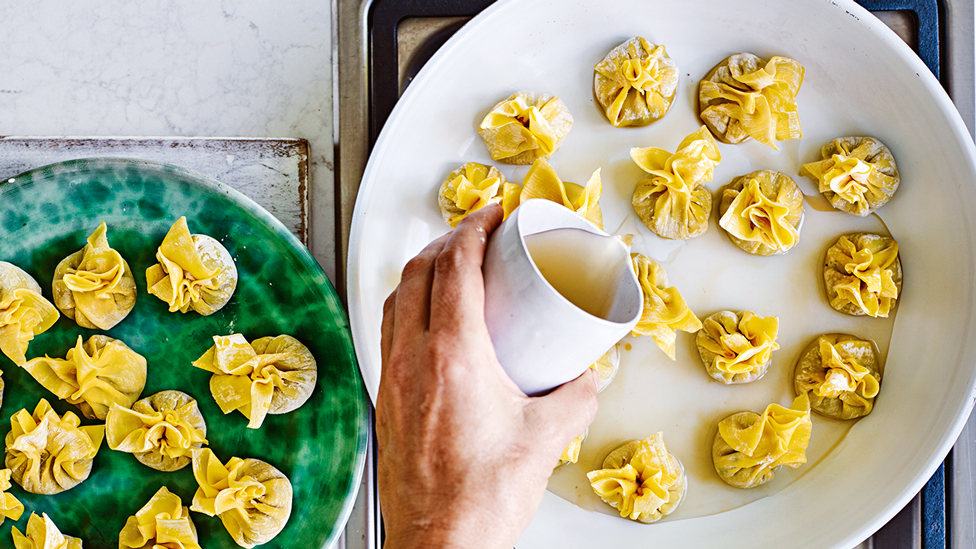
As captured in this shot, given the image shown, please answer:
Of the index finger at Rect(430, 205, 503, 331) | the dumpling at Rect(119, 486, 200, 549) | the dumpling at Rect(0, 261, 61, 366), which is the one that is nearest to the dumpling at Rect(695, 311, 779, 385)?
the index finger at Rect(430, 205, 503, 331)

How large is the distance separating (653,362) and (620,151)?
0.25 metres

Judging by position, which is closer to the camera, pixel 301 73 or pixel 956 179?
pixel 956 179

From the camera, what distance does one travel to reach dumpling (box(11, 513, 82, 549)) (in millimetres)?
649

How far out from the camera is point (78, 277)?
0.64 meters

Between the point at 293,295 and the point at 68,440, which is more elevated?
the point at 293,295

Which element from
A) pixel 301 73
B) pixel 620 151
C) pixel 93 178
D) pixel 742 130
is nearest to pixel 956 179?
pixel 742 130

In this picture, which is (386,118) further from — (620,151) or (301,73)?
(620,151)

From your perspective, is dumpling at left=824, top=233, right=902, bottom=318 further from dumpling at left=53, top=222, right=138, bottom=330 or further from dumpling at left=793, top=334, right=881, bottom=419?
dumpling at left=53, top=222, right=138, bottom=330

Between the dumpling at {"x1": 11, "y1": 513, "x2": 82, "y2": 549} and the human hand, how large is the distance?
47 centimetres

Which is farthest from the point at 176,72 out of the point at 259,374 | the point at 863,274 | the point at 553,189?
the point at 863,274

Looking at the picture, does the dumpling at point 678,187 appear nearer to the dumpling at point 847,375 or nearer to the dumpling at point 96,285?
the dumpling at point 847,375

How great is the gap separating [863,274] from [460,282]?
0.48 m

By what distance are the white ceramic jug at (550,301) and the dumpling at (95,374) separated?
491mm

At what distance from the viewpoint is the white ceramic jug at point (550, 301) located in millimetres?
356
